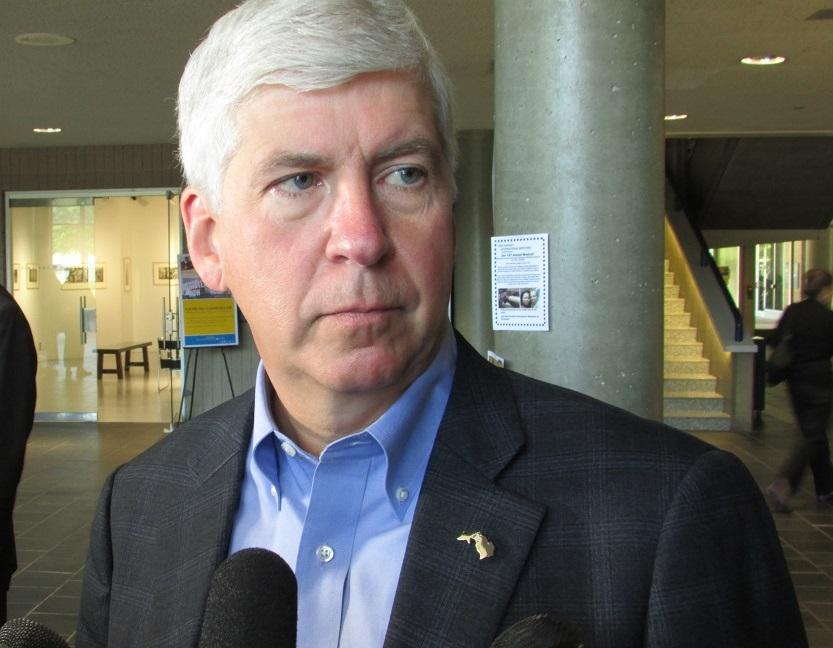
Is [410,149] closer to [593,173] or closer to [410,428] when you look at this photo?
[410,428]

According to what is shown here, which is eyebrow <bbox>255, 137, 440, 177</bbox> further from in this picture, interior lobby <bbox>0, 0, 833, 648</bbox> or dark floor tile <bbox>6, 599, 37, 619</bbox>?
dark floor tile <bbox>6, 599, 37, 619</bbox>

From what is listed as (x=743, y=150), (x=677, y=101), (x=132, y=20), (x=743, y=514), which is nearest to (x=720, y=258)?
(x=743, y=150)

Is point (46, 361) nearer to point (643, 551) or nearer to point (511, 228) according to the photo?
point (511, 228)

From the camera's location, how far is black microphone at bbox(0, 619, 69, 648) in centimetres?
68

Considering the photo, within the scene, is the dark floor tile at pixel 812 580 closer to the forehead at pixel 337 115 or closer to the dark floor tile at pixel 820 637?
the dark floor tile at pixel 820 637

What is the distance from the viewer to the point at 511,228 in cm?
300

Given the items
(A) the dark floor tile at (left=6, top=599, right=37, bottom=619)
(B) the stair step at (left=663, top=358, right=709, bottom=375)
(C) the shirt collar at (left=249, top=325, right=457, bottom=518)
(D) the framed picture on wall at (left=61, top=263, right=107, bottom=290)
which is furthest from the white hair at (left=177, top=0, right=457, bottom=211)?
(D) the framed picture on wall at (left=61, top=263, right=107, bottom=290)

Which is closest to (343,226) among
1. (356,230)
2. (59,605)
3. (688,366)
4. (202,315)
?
(356,230)

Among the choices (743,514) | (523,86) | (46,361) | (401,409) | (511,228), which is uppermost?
(523,86)

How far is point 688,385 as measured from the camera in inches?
438

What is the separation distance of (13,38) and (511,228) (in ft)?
14.7

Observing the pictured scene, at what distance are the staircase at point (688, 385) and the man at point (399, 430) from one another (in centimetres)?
950

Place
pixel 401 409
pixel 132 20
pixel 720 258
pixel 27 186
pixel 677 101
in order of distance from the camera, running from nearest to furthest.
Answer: pixel 401 409, pixel 132 20, pixel 677 101, pixel 27 186, pixel 720 258

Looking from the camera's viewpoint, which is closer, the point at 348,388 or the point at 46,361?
the point at 348,388
